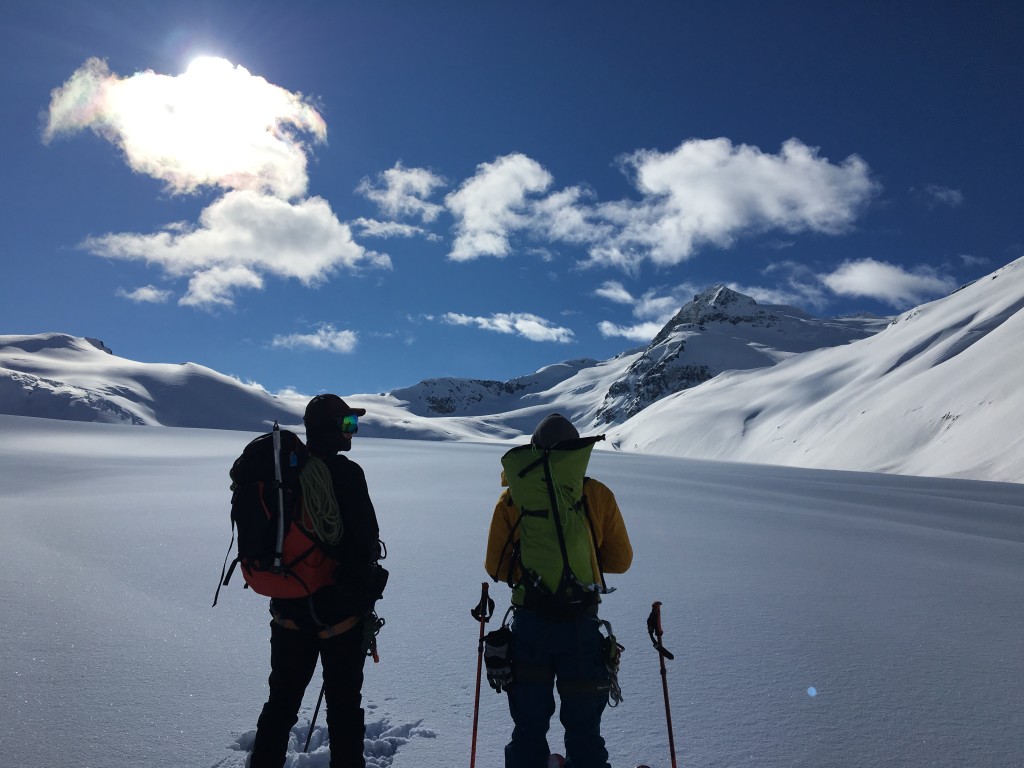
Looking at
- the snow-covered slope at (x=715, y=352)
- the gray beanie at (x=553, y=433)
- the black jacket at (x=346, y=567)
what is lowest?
the black jacket at (x=346, y=567)

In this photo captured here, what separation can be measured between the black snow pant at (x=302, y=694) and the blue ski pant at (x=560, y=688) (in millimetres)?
945

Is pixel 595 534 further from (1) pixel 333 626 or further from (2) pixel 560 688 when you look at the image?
(1) pixel 333 626

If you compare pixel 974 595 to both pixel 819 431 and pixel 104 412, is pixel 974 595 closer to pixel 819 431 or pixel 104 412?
pixel 819 431

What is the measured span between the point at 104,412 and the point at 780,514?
119 metres

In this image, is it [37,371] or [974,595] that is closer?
[974,595]

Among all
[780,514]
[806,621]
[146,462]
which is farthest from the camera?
[146,462]

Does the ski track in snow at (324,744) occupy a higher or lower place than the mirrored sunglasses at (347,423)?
lower

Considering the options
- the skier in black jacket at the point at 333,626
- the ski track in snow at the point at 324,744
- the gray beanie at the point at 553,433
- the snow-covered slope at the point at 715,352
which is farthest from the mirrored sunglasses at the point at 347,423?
the snow-covered slope at the point at 715,352

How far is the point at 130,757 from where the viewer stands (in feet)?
12.6

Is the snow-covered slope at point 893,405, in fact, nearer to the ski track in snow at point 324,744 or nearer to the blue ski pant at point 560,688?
the blue ski pant at point 560,688

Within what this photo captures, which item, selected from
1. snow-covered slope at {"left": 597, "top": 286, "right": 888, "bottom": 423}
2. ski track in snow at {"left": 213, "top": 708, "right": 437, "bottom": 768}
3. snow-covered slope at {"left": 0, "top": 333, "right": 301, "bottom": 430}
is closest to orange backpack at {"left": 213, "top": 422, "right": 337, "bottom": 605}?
ski track in snow at {"left": 213, "top": 708, "right": 437, "bottom": 768}

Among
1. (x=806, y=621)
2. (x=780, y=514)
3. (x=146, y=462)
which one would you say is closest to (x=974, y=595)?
(x=806, y=621)

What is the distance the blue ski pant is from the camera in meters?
3.40

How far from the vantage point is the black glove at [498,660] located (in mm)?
3469
